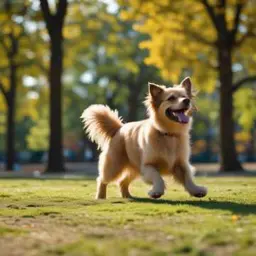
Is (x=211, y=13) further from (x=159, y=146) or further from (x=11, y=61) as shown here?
(x=159, y=146)

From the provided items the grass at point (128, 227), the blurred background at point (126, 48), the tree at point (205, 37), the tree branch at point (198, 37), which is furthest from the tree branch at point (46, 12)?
the grass at point (128, 227)

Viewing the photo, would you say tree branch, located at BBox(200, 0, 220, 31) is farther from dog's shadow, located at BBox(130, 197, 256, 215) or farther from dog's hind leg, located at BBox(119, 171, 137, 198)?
dog's shadow, located at BBox(130, 197, 256, 215)

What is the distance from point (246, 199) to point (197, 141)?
55.8 metres

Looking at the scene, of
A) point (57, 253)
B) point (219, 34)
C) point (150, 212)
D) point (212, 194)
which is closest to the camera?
point (57, 253)

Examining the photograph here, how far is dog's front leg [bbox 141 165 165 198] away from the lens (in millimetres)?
8273

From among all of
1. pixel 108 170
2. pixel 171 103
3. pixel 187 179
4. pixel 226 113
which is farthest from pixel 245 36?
pixel 187 179

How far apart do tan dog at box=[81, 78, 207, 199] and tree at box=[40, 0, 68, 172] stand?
12.9m

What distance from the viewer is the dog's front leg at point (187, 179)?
871 cm

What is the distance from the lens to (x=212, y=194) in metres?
9.97

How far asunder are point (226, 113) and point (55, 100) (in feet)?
20.8

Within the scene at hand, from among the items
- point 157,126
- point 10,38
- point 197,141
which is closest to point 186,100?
point 157,126

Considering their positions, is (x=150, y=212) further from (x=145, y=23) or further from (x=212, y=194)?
(x=145, y=23)

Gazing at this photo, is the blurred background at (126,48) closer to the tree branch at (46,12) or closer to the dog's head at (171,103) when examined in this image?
the tree branch at (46,12)

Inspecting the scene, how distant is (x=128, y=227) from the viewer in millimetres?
5895
